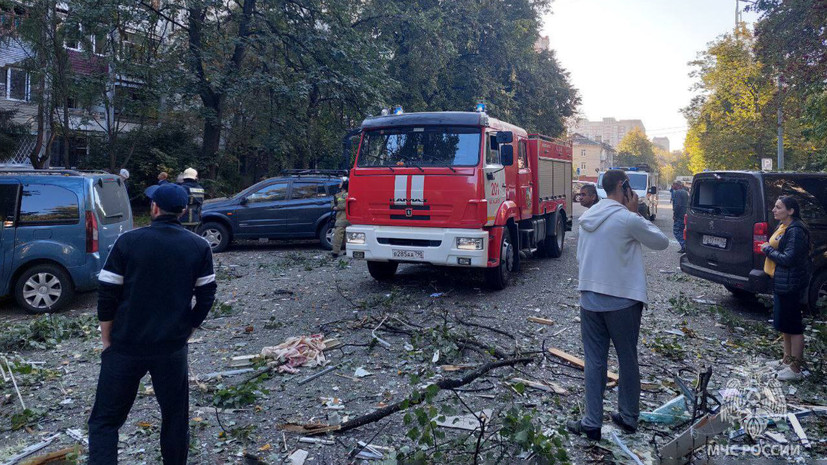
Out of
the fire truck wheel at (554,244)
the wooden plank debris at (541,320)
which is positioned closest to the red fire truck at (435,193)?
the wooden plank debris at (541,320)

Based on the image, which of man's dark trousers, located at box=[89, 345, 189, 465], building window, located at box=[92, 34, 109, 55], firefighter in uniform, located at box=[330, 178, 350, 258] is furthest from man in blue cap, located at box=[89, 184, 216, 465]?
building window, located at box=[92, 34, 109, 55]

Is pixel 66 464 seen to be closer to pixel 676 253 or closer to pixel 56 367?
pixel 56 367

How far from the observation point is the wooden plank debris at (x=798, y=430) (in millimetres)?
4238

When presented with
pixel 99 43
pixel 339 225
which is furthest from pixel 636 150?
pixel 339 225

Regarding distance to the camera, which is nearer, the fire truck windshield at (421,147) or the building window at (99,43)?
the fire truck windshield at (421,147)

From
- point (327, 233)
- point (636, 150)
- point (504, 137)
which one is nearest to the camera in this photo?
point (504, 137)

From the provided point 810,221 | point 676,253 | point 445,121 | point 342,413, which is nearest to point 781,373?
point 810,221

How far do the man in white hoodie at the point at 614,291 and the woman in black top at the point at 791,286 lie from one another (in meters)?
2.34

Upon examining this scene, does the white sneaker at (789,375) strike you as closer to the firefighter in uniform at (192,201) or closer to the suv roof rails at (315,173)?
the firefighter in uniform at (192,201)

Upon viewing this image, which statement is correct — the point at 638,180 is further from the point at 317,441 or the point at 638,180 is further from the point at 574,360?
the point at 317,441

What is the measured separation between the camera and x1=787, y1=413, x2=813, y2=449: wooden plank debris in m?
4.24

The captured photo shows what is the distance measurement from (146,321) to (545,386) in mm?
3455

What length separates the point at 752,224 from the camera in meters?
7.96

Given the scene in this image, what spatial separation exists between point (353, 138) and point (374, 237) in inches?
72.8
